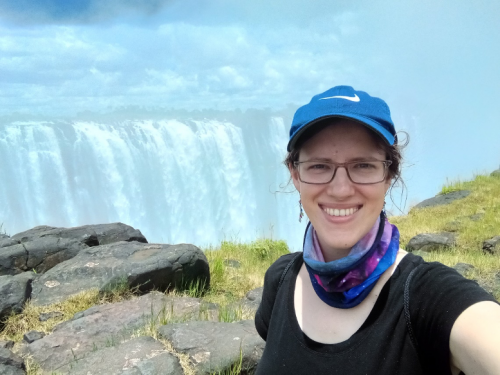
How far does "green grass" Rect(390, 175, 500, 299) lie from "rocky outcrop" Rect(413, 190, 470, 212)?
0.94ft

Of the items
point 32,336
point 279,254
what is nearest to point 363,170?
point 32,336

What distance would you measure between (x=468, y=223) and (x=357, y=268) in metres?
10.1

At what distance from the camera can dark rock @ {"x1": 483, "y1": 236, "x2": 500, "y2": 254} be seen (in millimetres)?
8203

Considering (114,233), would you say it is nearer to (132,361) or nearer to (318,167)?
(132,361)

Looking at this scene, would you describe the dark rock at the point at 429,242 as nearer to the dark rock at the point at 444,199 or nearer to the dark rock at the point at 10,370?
the dark rock at the point at 444,199

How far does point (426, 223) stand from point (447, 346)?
11142 millimetres

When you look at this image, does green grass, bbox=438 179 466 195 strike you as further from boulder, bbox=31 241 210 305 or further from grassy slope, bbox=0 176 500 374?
boulder, bbox=31 241 210 305

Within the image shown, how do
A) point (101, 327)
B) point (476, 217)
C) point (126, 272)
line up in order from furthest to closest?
point (476, 217) < point (126, 272) < point (101, 327)

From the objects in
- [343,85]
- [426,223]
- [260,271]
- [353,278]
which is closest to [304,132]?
[343,85]

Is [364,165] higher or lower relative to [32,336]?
higher

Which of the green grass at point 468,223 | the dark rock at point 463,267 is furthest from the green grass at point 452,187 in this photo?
the dark rock at point 463,267

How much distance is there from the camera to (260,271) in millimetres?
6570

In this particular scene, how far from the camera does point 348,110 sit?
4.29 feet

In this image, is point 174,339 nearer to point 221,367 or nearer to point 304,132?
point 221,367
